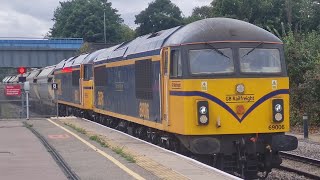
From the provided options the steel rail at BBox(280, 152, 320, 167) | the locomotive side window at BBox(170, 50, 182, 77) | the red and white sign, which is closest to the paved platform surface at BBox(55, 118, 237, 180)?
the locomotive side window at BBox(170, 50, 182, 77)

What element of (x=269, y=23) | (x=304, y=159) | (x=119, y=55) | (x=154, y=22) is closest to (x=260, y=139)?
(x=304, y=159)

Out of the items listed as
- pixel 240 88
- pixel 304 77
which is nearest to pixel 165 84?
pixel 240 88

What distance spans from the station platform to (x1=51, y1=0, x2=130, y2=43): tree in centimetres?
7287

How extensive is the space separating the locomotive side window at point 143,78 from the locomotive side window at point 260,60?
3.09 metres

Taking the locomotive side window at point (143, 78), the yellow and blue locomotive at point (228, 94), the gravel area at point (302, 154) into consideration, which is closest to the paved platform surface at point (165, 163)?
the yellow and blue locomotive at point (228, 94)

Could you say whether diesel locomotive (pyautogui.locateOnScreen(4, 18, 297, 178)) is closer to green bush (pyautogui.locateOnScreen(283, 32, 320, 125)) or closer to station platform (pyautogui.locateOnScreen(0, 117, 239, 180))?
station platform (pyautogui.locateOnScreen(0, 117, 239, 180))

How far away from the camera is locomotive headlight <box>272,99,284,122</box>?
12.6 meters

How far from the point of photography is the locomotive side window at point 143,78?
50.5 feet

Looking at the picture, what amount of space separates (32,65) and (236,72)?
55.3 meters

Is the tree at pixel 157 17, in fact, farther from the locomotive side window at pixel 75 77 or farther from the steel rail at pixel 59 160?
the steel rail at pixel 59 160

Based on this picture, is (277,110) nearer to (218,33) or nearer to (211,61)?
(211,61)

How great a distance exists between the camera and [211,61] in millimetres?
12664

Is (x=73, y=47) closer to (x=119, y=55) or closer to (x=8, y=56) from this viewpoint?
(x=8, y=56)

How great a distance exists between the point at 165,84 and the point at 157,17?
74.3m
